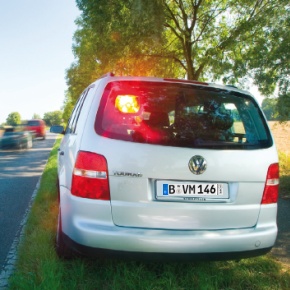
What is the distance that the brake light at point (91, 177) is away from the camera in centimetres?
275

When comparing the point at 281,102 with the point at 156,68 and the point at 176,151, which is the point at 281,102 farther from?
the point at 156,68

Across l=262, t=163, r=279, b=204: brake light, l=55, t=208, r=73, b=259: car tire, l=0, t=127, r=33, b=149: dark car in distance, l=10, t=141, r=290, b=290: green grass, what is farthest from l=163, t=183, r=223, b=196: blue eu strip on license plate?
l=0, t=127, r=33, b=149: dark car in distance

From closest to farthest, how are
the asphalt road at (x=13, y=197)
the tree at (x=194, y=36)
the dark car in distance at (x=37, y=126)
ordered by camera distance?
the asphalt road at (x=13, y=197) < the tree at (x=194, y=36) < the dark car in distance at (x=37, y=126)

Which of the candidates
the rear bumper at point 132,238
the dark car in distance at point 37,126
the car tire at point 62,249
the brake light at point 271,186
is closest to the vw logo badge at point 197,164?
the rear bumper at point 132,238

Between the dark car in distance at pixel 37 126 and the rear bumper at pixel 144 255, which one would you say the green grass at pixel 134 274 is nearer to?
the rear bumper at pixel 144 255

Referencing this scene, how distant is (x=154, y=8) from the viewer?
10.5 meters

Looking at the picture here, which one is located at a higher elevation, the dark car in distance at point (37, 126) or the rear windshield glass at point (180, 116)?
the rear windshield glass at point (180, 116)

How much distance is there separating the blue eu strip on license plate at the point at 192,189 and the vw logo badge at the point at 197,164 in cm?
12

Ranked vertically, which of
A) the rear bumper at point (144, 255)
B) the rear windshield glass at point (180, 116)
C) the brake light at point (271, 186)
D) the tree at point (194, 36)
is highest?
the tree at point (194, 36)

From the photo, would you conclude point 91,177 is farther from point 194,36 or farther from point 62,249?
point 194,36

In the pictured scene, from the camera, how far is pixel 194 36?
15062 mm

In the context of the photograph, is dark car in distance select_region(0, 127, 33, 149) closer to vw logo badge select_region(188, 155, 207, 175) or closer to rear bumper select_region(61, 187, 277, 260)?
rear bumper select_region(61, 187, 277, 260)

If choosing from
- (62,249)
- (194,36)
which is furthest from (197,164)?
(194,36)

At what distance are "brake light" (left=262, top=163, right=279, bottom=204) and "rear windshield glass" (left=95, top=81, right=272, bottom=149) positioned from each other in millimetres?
217
